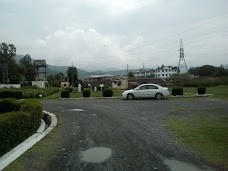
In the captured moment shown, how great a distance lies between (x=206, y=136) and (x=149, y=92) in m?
16.5

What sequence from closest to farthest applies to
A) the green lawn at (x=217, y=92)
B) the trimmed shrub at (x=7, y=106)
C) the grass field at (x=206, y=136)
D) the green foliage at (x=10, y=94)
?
the grass field at (x=206, y=136), the trimmed shrub at (x=7, y=106), the green lawn at (x=217, y=92), the green foliage at (x=10, y=94)

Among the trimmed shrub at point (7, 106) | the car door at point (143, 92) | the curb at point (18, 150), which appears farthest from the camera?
the car door at point (143, 92)

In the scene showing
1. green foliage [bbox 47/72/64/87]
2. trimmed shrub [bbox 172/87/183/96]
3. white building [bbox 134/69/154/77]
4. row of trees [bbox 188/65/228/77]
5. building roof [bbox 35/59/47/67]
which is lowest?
trimmed shrub [bbox 172/87/183/96]

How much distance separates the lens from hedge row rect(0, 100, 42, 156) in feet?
25.4

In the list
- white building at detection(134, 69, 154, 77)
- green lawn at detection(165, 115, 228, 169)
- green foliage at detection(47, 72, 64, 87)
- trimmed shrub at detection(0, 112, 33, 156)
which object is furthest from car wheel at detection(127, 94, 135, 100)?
white building at detection(134, 69, 154, 77)

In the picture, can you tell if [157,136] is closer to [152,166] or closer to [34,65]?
[152,166]

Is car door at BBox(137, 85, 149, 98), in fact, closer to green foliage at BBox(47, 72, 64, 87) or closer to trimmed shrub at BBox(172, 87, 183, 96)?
trimmed shrub at BBox(172, 87, 183, 96)

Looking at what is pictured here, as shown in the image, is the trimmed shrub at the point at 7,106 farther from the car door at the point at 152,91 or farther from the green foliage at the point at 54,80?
the green foliage at the point at 54,80

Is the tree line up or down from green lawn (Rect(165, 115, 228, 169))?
up

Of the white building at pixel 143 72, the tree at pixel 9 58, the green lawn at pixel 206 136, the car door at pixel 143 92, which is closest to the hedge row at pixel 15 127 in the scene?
the green lawn at pixel 206 136

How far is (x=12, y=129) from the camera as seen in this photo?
8.22 metres

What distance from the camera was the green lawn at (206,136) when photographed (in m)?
6.81

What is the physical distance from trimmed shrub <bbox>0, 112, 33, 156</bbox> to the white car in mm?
16648

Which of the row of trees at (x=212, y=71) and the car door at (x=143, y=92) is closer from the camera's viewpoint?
the car door at (x=143, y=92)
